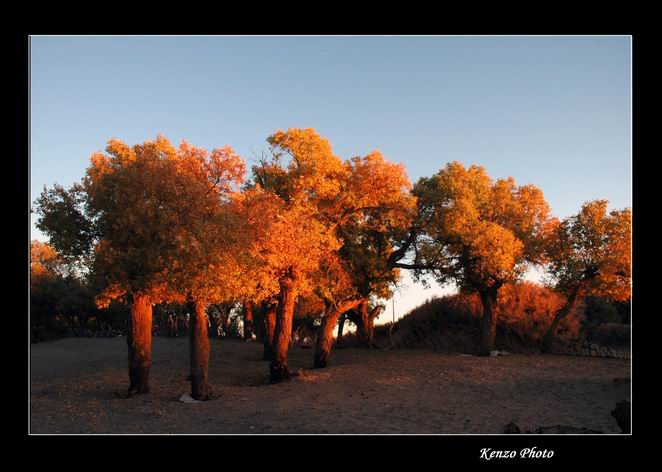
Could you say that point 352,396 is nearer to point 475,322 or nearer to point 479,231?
point 479,231

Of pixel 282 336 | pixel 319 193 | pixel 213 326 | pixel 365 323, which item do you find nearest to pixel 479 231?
pixel 319 193

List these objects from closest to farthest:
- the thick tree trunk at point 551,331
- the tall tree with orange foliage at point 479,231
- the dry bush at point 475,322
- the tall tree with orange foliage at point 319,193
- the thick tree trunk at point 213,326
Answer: the tall tree with orange foliage at point 319,193, the tall tree with orange foliage at point 479,231, the thick tree trunk at point 551,331, the dry bush at point 475,322, the thick tree trunk at point 213,326

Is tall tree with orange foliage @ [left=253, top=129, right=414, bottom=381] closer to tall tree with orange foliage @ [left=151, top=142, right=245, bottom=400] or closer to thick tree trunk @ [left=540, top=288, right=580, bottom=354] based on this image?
tall tree with orange foliage @ [left=151, top=142, right=245, bottom=400]

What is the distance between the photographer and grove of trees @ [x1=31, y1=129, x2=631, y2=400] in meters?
16.3

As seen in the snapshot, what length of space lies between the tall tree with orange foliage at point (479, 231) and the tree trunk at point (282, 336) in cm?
724

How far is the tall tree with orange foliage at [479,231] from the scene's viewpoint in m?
24.3

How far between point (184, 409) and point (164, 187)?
6.64 metres

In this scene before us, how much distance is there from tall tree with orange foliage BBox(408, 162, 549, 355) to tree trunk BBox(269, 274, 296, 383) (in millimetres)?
7238

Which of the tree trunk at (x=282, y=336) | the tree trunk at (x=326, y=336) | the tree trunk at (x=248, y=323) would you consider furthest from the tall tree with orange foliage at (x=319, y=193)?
the tree trunk at (x=248, y=323)

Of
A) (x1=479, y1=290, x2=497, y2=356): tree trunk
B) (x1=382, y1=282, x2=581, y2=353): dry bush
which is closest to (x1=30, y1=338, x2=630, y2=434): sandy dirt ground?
(x1=479, y1=290, x2=497, y2=356): tree trunk

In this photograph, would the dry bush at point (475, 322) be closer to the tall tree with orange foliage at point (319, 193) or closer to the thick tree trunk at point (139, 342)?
the tall tree with orange foliage at point (319, 193)

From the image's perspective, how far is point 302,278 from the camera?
2072 centimetres
